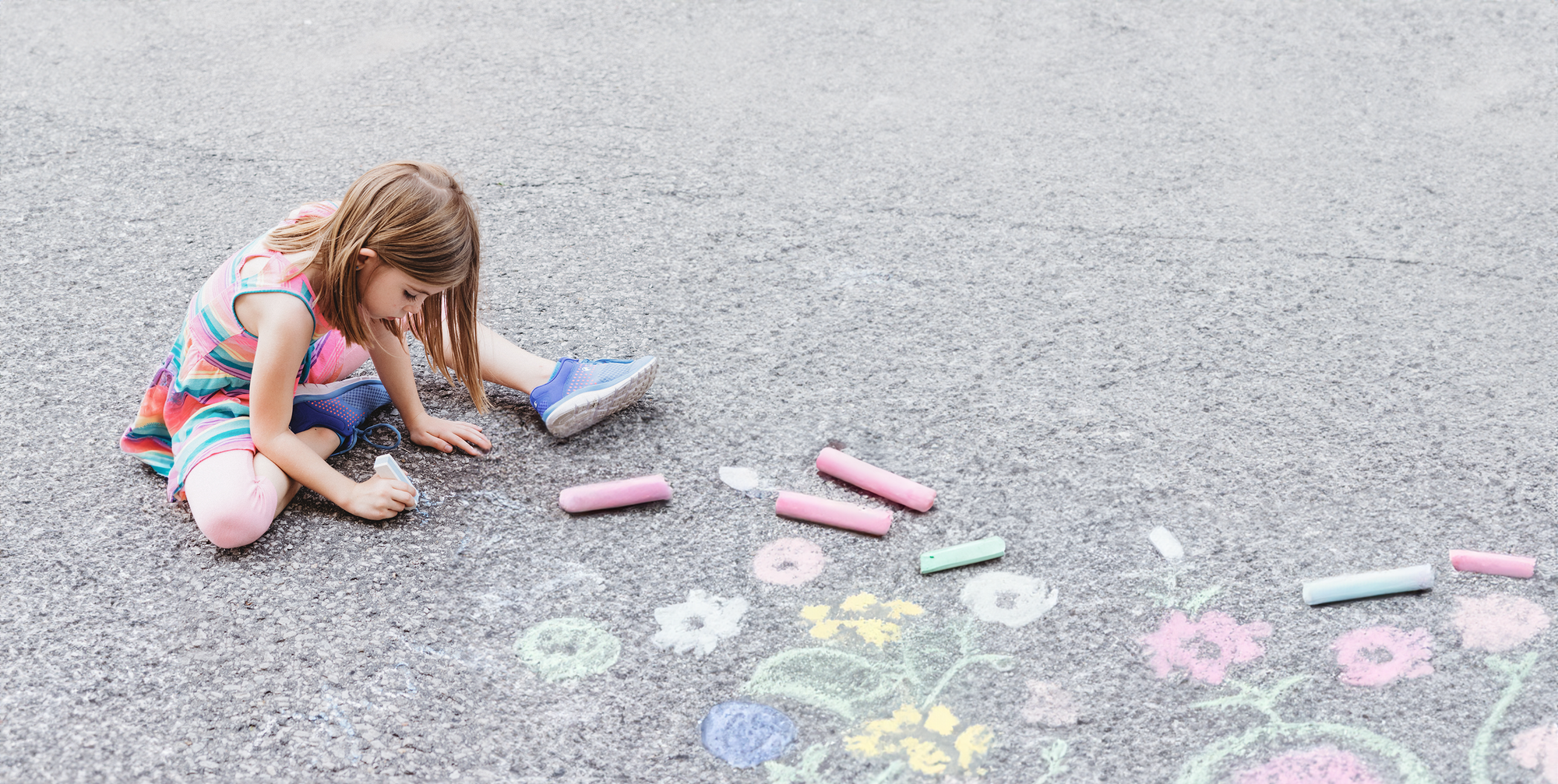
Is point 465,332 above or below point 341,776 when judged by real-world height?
above

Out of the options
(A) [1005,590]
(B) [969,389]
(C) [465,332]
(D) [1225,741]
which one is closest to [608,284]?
(C) [465,332]

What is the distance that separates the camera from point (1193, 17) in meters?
4.53

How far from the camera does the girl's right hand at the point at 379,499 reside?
2.21 meters

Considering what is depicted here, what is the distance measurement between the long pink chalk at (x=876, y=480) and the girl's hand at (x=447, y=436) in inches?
27.5

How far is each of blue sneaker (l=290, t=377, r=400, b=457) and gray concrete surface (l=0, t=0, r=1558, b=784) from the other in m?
0.05

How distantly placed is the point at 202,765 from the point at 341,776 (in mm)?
209

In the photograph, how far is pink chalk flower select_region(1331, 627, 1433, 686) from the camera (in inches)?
74.9

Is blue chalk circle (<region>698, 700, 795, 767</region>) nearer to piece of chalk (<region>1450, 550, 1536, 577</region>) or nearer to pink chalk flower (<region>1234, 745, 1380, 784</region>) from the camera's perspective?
pink chalk flower (<region>1234, 745, 1380, 784</region>)

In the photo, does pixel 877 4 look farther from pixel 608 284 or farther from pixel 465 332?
pixel 465 332

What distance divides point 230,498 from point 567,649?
67 centimetres

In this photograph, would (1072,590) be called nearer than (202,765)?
No

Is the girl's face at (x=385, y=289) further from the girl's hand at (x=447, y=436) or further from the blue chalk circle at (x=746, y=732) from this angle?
the blue chalk circle at (x=746, y=732)

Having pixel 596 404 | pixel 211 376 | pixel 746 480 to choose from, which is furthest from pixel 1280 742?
pixel 211 376

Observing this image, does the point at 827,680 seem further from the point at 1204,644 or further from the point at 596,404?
the point at 596,404
